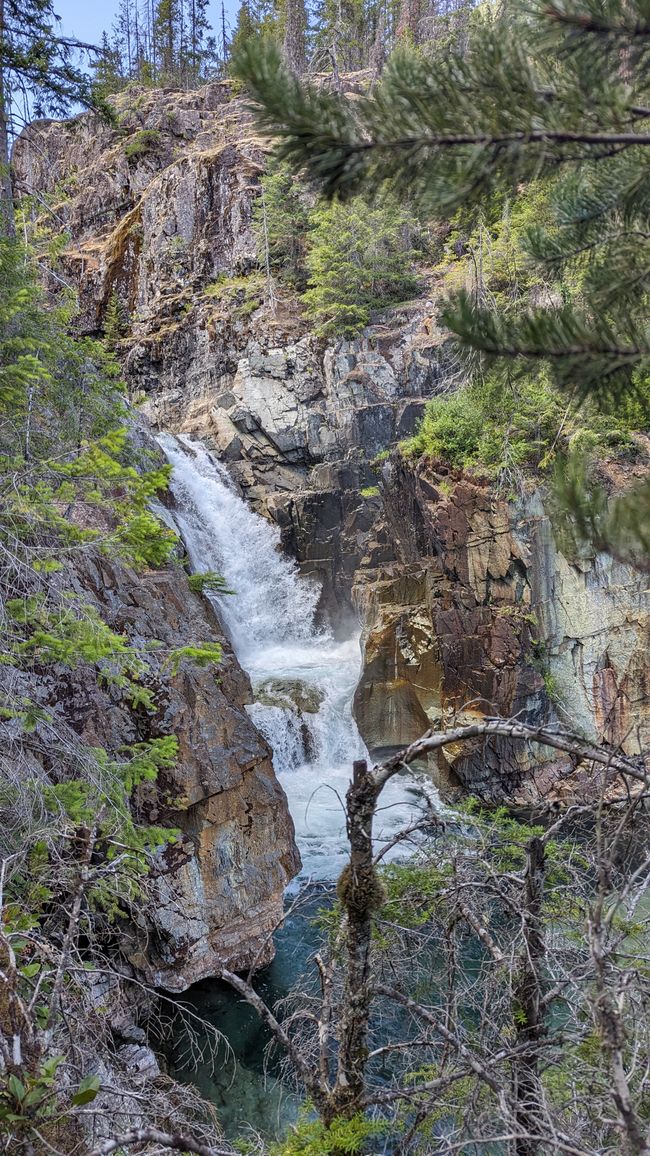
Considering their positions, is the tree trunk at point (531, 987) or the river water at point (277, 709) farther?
the river water at point (277, 709)

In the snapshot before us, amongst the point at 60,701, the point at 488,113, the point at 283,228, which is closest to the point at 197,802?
the point at 60,701

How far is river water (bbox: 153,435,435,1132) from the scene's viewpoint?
785 cm

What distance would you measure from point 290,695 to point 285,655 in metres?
2.80

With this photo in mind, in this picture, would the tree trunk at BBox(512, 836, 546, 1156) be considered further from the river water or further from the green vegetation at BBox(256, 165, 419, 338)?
the green vegetation at BBox(256, 165, 419, 338)

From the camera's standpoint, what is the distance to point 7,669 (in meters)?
5.46

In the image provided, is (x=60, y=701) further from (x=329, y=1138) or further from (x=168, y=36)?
(x=168, y=36)

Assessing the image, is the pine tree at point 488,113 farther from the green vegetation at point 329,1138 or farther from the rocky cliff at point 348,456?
the green vegetation at point 329,1138

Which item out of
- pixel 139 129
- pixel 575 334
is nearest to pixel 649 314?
pixel 575 334

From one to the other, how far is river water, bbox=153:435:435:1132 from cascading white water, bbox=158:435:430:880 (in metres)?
0.03

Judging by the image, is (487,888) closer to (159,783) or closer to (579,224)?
(579,224)

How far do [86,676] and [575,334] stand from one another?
6019 millimetres

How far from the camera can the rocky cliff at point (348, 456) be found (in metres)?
12.8

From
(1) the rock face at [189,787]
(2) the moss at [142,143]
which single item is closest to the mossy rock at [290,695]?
(1) the rock face at [189,787]

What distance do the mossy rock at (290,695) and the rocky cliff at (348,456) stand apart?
1.01 m
